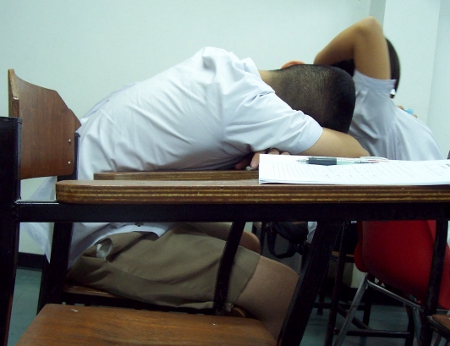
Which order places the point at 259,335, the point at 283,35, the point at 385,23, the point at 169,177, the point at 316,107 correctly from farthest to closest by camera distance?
the point at 283,35
the point at 385,23
the point at 316,107
the point at 169,177
the point at 259,335

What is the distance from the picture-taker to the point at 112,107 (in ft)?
3.03

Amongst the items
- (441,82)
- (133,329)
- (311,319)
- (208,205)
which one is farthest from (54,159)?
(441,82)

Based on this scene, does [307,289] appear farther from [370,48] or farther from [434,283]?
[370,48]

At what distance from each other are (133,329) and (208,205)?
271 mm

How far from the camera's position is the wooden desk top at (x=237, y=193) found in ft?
1.26

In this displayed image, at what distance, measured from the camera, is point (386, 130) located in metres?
1.23

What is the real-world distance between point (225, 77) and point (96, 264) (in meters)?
0.49

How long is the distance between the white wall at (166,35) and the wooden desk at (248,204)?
2.37 meters

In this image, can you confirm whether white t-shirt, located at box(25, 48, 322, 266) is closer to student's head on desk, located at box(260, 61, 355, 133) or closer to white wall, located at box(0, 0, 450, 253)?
student's head on desk, located at box(260, 61, 355, 133)

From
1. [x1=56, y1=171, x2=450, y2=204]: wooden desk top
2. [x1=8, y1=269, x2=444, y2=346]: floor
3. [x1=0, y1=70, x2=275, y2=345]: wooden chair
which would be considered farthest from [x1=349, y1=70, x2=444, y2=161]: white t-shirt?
[x1=8, y1=269, x2=444, y2=346]: floor

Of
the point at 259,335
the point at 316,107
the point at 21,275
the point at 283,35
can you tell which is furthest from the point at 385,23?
the point at 21,275

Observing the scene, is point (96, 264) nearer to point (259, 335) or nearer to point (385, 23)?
point (259, 335)

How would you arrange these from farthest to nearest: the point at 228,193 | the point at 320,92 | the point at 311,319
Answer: the point at 311,319 < the point at 320,92 < the point at 228,193

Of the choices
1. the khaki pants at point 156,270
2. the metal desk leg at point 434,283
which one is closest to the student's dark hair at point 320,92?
the metal desk leg at point 434,283
